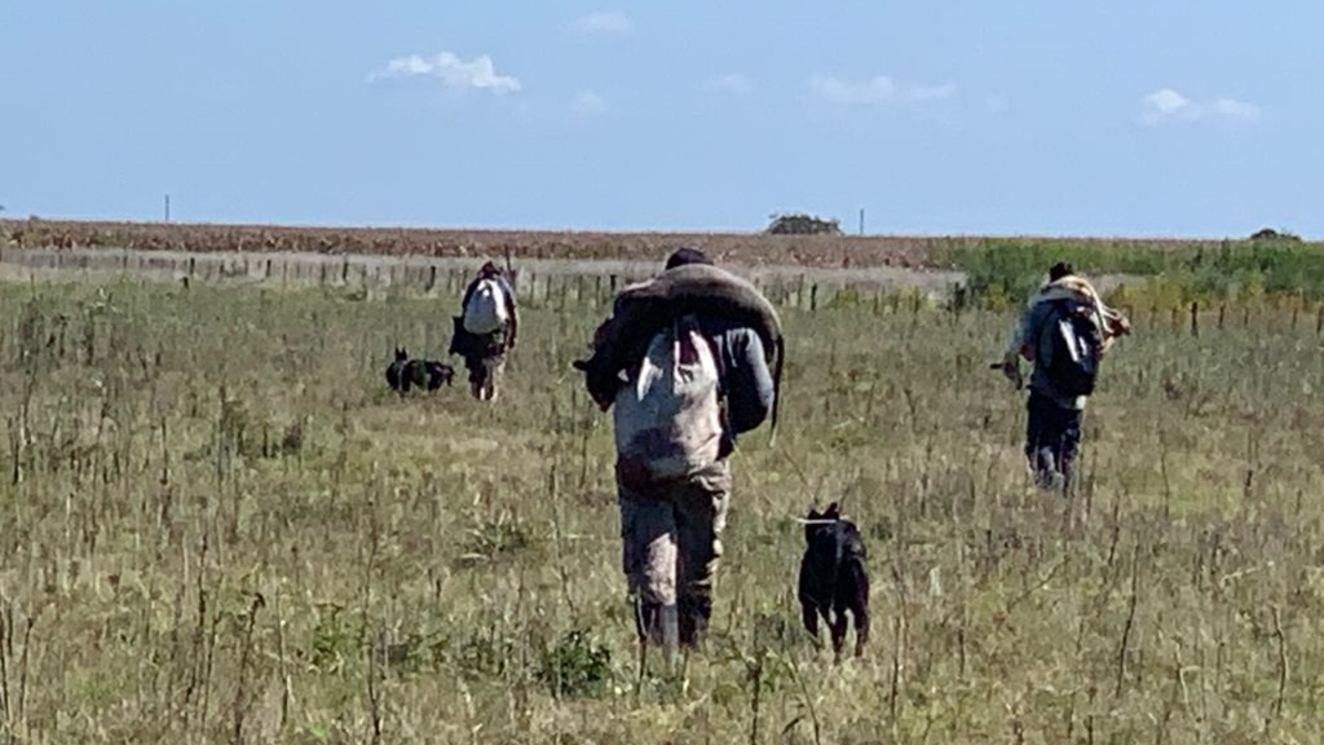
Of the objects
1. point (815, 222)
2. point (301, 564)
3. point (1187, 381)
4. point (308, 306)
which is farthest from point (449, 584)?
point (815, 222)

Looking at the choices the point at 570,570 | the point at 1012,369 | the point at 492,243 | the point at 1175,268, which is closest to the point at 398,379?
the point at 1012,369

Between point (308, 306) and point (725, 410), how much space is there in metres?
21.4

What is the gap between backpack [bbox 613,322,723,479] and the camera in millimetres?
7199

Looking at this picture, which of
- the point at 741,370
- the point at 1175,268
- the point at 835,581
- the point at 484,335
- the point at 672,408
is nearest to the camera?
the point at 672,408

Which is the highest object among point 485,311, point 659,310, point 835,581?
point 659,310

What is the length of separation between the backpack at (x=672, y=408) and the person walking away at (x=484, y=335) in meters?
9.83

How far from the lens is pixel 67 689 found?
667cm

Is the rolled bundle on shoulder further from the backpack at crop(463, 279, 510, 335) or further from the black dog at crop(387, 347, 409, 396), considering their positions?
the black dog at crop(387, 347, 409, 396)

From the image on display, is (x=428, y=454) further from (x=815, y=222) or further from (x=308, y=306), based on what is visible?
(x=815, y=222)

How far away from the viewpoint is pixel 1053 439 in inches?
483

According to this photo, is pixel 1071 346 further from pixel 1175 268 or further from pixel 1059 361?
pixel 1175 268

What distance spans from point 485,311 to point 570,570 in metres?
7.92

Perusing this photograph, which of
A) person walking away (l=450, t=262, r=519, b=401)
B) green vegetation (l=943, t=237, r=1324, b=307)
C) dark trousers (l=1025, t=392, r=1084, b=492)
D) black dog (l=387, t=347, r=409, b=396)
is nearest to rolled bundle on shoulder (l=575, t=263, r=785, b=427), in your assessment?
dark trousers (l=1025, t=392, r=1084, b=492)

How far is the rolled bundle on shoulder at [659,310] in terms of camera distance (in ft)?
23.7
